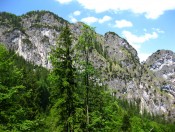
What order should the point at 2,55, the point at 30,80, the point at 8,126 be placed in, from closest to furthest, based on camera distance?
the point at 8,126 < the point at 2,55 < the point at 30,80

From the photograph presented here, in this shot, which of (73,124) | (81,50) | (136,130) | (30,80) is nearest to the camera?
(73,124)

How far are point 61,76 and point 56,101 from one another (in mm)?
2335

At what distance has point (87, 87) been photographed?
31172 mm

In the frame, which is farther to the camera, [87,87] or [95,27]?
[87,87]

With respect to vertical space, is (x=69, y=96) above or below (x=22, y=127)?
above

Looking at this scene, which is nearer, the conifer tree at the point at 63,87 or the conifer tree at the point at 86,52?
the conifer tree at the point at 63,87

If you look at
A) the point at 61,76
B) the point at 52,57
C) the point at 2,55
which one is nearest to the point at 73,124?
Answer: the point at 61,76

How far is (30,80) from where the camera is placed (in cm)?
4544

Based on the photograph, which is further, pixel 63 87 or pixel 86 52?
→ pixel 86 52

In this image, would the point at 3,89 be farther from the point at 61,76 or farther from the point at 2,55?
the point at 61,76

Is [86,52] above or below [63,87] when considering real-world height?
above

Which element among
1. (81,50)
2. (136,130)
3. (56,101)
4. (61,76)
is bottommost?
(136,130)

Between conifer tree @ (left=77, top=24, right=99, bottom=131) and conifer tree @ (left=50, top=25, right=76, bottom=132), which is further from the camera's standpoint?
conifer tree @ (left=77, top=24, right=99, bottom=131)

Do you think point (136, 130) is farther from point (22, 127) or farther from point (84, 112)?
point (22, 127)
